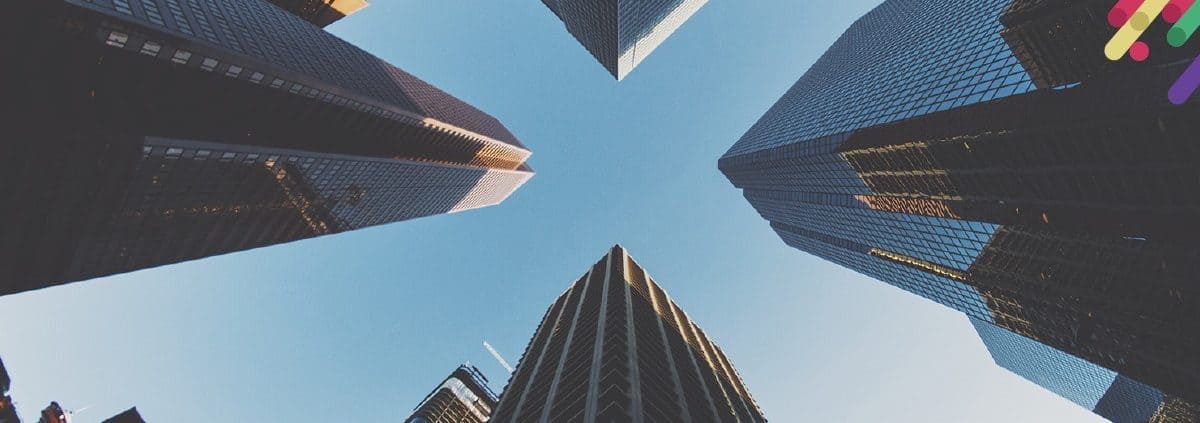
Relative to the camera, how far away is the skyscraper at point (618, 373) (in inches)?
1951

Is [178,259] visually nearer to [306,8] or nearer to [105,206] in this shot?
[105,206]

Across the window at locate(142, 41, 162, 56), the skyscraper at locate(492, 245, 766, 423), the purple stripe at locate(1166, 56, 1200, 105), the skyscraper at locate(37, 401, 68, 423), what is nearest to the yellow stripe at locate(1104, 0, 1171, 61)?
the purple stripe at locate(1166, 56, 1200, 105)

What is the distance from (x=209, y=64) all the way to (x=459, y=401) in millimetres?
104841

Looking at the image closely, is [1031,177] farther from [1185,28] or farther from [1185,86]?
[1185,86]

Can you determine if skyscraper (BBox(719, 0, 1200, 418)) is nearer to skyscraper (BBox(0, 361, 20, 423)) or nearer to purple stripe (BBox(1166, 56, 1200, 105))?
purple stripe (BBox(1166, 56, 1200, 105))

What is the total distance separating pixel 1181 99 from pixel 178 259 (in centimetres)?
10825

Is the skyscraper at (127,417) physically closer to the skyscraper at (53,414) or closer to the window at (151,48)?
the skyscraper at (53,414)

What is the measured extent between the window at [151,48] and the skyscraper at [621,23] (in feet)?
259

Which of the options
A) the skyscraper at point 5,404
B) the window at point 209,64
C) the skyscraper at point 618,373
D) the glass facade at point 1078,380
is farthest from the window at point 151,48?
the glass facade at point 1078,380

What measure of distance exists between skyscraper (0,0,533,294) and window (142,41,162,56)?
14 centimetres

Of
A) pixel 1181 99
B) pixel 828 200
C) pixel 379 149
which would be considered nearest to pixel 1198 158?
pixel 1181 99

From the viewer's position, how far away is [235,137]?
71.2 meters

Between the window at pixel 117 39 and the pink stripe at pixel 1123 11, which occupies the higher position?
the window at pixel 117 39

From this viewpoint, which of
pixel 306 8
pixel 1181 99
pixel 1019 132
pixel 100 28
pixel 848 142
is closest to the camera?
pixel 1181 99
